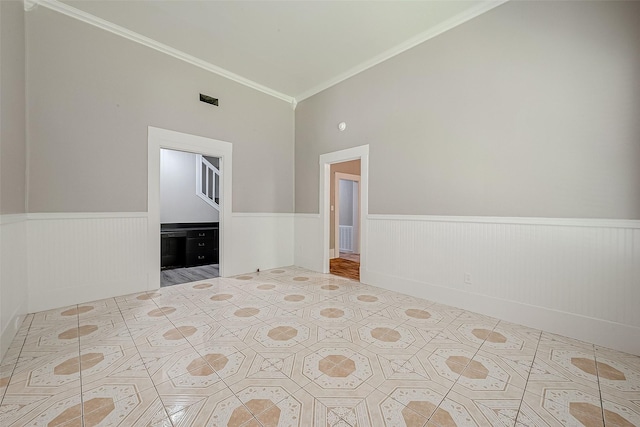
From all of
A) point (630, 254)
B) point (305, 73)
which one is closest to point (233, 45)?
point (305, 73)

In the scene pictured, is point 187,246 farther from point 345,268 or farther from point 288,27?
point 288,27

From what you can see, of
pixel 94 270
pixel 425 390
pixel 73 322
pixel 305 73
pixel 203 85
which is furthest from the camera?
pixel 305 73

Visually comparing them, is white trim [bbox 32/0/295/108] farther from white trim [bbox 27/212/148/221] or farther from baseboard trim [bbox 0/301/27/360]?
baseboard trim [bbox 0/301/27/360]

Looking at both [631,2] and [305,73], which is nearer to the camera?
[631,2]

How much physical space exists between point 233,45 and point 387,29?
203 centimetres

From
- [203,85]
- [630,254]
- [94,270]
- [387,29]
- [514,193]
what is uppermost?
[387,29]

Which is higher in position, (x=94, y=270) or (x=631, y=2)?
(x=631, y=2)

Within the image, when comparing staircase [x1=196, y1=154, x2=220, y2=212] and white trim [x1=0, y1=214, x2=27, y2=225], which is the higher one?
staircase [x1=196, y1=154, x2=220, y2=212]

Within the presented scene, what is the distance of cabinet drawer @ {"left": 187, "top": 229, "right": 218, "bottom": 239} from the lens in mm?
5156

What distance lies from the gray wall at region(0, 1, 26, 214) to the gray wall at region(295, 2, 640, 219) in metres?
3.69

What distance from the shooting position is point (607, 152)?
84.3 inches

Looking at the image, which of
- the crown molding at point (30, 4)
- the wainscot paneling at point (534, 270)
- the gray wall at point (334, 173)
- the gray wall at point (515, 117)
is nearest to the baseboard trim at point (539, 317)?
the wainscot paneling at point (534, 270)

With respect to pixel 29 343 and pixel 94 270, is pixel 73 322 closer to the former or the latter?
pixel 29 343

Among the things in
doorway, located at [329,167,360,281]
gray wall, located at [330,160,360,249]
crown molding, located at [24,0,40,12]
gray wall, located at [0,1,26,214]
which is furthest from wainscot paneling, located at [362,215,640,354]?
crown molding, located at [24,0,40,12]
